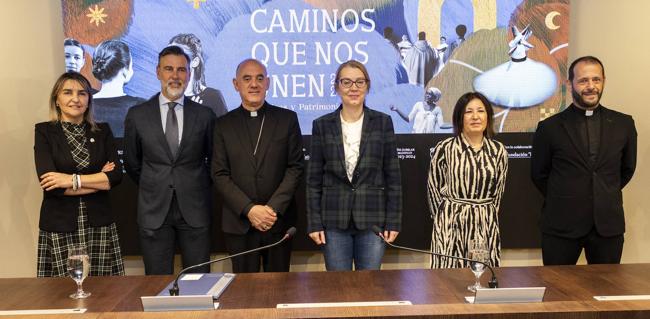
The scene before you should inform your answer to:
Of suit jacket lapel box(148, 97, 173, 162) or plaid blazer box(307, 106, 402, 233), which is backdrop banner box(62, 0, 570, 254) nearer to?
suit jacket lapel box(148, 97, 173, 162)

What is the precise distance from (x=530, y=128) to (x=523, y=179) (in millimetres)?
379

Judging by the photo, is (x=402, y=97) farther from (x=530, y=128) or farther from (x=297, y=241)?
(x=297, y=241)

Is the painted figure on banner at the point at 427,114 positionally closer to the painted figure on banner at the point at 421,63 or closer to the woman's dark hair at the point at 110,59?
the painted figure on banner at the point at 421,63

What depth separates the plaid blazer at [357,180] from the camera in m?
2.93

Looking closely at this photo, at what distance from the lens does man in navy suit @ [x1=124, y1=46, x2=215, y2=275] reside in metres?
3.15

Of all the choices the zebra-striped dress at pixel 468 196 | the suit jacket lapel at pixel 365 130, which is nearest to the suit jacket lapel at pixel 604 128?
the zebra-striped dress at pixel 468 196

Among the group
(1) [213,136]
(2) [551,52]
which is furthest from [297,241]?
(2) [551,52]

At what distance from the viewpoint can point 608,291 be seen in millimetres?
1898

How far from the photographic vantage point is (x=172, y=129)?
3195 millimetres

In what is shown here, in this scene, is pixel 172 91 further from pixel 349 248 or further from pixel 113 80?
pixel 349 248

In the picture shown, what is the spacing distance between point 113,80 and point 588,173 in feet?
10.5

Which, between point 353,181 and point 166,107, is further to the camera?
point 166,107

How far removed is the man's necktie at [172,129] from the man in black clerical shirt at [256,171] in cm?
25

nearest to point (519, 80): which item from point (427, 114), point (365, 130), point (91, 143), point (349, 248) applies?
point (427, 114)
